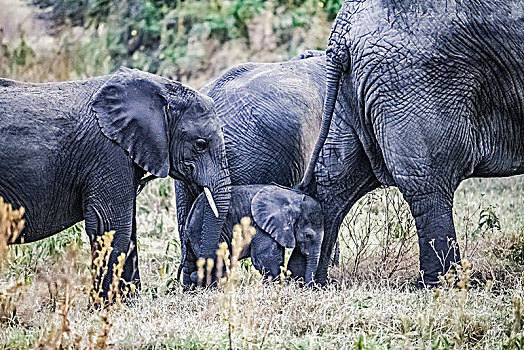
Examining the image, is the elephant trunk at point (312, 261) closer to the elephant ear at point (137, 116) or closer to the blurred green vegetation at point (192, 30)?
the elephant ear at point (137, 116)

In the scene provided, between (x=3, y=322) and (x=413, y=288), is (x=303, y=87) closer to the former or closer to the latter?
(x=413, y=288)

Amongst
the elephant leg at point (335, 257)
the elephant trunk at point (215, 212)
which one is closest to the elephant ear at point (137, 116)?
the elephant trunk at point (215, 212)

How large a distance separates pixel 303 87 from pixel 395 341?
2.73m

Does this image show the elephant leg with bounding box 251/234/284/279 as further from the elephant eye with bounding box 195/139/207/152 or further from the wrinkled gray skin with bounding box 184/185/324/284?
the elephant eye with bounding box 195/139/207/152

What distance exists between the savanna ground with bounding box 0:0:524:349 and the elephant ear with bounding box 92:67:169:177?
709 mm

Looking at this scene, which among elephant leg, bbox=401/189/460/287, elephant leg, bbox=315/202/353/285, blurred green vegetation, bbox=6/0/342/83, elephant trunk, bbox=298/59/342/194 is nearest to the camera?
elephant leg, bbox=401/189/460/287

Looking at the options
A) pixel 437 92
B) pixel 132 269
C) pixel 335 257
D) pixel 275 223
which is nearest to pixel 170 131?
pixel 132 269

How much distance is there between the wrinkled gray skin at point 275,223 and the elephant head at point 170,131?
27 centimetres

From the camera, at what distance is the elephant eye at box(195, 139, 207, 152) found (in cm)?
545

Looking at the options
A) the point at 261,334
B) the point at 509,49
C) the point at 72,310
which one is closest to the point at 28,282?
the point at 72,310

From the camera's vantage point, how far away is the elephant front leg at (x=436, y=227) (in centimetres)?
505

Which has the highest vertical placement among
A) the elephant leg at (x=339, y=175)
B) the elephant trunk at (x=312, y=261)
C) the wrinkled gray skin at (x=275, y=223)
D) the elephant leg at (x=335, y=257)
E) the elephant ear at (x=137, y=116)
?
the elephant ear at (x=137, y=116)

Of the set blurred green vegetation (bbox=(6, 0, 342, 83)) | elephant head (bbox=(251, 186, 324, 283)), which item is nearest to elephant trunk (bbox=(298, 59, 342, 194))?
elephant head (bbox=(251, 186, 324, 283))

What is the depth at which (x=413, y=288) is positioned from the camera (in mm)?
→ 5324
